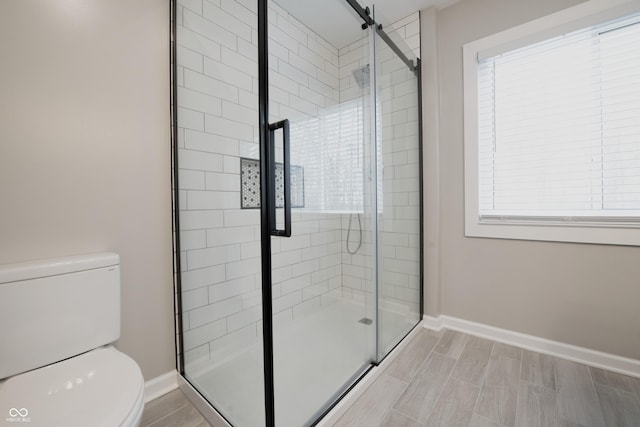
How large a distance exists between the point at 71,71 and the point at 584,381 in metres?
3.10

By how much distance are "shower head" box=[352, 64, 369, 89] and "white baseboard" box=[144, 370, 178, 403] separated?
2.05m

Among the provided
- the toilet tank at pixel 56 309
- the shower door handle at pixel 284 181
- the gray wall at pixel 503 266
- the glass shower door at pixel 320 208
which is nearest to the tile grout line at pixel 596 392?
the gray wall at pixel 503 266

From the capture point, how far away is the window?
153 centimetres

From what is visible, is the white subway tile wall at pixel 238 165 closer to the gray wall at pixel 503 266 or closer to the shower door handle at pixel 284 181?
the shower door handle at pixel 284 181

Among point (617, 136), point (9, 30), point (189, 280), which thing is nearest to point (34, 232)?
point (189, 280)

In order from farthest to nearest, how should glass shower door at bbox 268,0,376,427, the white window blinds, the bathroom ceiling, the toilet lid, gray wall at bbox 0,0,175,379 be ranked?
the white window blinds < the bathroom ceiling < glass shower door at bbox 268,0,376,427 < gray wall at bbox 0,0,175,379 < the toilet lid

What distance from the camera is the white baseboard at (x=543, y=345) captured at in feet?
5.09

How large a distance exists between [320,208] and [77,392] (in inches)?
46.2

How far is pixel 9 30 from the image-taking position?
1021 mm

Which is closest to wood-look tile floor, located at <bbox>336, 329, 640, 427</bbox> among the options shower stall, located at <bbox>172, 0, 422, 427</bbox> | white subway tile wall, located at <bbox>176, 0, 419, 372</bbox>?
shower stall, located at <bbox>172, 0, 422, 427</bbox>

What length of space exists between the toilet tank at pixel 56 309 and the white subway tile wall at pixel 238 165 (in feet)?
1.22

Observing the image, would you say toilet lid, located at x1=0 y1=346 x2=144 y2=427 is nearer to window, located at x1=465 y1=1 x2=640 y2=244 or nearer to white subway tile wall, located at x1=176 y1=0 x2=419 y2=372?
white subway tile wall, located at x1=176 y1=0 x2=419 y2=372

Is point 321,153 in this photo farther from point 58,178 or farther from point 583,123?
point 583,123

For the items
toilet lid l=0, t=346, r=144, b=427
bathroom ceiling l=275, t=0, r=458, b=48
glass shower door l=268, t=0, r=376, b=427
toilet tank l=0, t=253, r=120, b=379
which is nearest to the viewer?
toilet lid l=0, t=346, r=144, b=427
